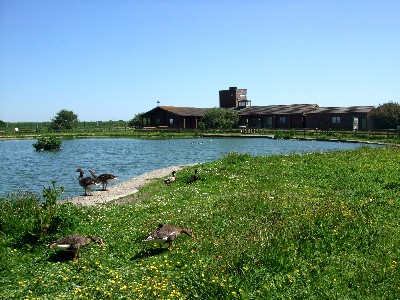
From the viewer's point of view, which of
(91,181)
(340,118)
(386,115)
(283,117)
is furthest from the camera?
(283,117)

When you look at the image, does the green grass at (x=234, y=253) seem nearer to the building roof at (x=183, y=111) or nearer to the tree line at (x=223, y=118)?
the tree line at (x=223, y=118)

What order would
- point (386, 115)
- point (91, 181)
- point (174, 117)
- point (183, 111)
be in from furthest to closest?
point (183, 111)
point (174, 117)
point (386, 115)
point (91, 181)

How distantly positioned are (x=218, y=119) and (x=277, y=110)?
15352mm

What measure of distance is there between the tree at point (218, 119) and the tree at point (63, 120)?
37562 mm

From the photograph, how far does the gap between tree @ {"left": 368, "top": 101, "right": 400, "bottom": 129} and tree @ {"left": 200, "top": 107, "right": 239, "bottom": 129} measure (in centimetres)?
3190

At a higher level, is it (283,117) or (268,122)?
(283,117)

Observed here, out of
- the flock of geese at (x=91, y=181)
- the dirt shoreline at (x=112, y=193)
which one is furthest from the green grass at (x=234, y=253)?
the flock of geese at (x=91, y=181)

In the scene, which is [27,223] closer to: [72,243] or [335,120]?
[72,243]

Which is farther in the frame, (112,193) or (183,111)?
(183,111)

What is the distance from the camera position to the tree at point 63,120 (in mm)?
108375

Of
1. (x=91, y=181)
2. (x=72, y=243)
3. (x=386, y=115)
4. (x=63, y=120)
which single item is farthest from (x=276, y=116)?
(x=72, y=243)

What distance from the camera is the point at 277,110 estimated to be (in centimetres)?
9962

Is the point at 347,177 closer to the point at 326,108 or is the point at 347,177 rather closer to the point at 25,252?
the point at 25,252

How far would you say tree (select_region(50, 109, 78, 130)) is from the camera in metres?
108
